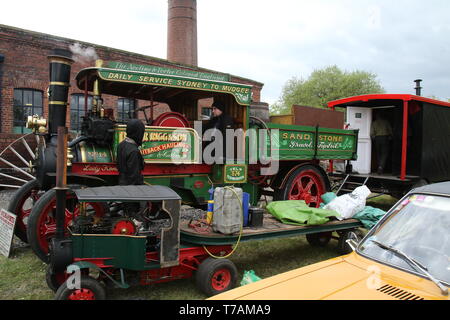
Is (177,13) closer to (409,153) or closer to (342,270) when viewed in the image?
(409,153)

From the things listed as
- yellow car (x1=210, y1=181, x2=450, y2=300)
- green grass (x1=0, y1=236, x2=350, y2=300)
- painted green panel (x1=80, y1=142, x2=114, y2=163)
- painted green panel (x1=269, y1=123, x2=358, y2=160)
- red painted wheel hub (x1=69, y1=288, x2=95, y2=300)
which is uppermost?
painted green panel (x1=269, y1=123, x2=358, y2=160)

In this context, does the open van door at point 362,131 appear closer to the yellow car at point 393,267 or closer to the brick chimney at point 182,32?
the yellow car at point 393,267

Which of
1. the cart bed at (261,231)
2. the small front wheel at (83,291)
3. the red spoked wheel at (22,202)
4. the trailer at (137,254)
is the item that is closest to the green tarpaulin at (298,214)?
the cart bed at (261,231)

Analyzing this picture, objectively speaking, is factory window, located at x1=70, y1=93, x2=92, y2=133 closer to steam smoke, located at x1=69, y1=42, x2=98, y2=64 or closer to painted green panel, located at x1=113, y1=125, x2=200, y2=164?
steam smoke, located at x1=69, y1=42, x2=98, y2=64

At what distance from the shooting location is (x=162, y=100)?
23.1 ft

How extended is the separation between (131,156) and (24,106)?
32.9ft

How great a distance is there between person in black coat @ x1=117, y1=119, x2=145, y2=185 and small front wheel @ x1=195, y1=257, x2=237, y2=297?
136cm

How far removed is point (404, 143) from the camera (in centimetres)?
824

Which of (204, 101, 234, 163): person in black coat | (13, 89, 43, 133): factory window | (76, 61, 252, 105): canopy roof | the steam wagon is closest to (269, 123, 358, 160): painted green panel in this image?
the steam wagon

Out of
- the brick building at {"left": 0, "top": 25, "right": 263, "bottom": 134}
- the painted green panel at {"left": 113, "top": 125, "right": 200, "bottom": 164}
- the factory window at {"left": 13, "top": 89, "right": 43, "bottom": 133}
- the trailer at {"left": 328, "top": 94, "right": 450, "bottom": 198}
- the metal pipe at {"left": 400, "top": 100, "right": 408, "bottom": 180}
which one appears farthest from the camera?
the factory window at {"left": 13, "top": 89, "right": 43, "bottom": 133}

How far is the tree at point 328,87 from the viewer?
34312mm

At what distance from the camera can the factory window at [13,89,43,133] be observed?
1216 cm

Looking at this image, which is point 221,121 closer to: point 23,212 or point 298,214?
point 298,214
